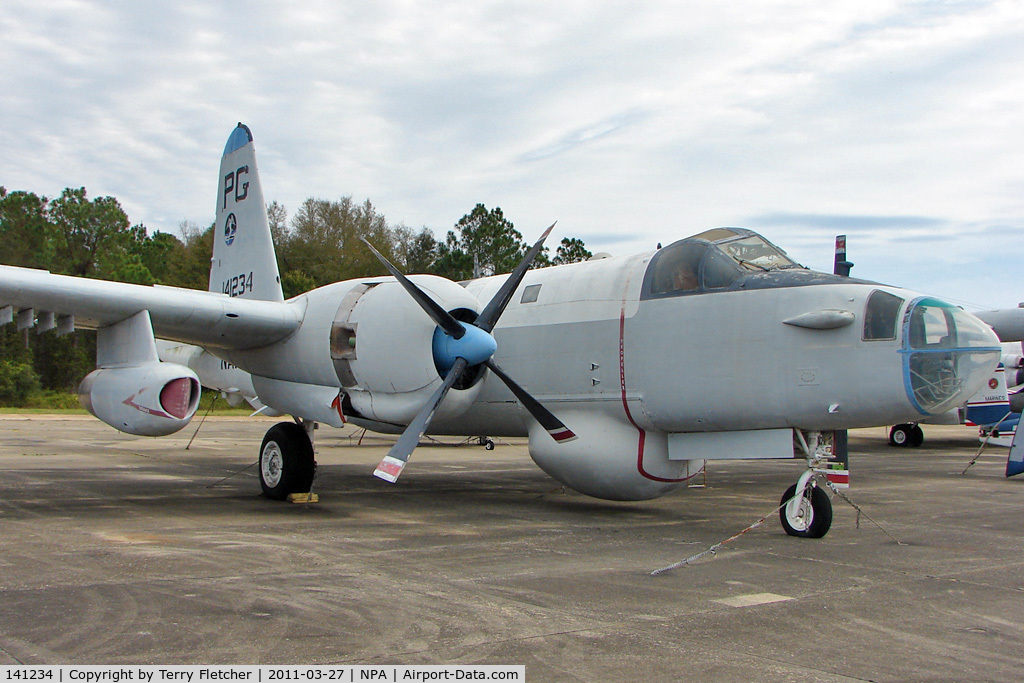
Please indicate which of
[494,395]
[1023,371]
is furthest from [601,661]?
[1023,371]

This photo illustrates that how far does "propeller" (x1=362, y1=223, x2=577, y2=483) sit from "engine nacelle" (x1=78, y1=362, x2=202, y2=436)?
226 cm

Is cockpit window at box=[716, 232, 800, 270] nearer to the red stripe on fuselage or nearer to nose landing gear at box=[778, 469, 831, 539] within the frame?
the red stripe on fuselage

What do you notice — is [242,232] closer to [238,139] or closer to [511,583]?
[238,139]

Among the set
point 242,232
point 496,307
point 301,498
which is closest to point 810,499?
point 496,307

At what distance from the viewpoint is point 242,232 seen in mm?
12141

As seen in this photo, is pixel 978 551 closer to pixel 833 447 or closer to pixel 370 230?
pixel 833 447

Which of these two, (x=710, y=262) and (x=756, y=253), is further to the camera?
(x=756, y=253)

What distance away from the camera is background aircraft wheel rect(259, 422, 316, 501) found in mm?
10477

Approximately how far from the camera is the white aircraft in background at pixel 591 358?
295 inches

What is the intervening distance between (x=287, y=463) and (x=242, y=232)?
3.83 m

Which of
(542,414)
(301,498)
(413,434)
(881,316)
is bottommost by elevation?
(301,498)

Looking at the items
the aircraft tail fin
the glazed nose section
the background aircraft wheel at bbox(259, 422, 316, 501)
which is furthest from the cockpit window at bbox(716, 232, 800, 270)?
the aircraft tail fin

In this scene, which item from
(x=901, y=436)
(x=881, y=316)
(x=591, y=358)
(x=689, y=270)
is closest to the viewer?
(x=881, y=316)

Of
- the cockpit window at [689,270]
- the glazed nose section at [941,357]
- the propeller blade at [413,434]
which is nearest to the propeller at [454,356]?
the propeller blade at [413,434]
